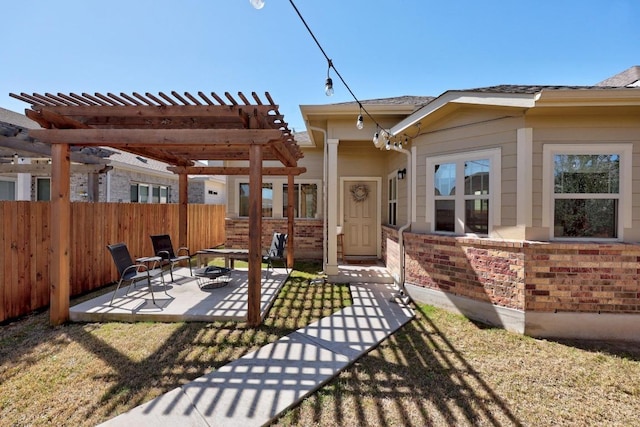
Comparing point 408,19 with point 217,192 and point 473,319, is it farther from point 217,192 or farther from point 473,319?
point 217,192

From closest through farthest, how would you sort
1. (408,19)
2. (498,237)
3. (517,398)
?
1. (517,398)
2. (498,237)
3. (408,19)

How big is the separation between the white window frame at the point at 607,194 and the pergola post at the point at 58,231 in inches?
271

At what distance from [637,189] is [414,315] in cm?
349

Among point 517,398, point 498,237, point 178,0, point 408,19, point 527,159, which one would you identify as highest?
point 408,19

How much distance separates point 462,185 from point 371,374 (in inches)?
131

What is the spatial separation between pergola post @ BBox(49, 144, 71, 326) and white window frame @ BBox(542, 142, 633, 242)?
6877 mm

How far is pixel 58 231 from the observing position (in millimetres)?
3916

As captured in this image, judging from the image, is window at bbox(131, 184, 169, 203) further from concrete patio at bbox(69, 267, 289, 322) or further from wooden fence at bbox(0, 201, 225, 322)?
concrete patio at bbox(69, 267, 289, 322)

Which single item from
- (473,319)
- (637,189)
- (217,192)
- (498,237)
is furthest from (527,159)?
(217,192)

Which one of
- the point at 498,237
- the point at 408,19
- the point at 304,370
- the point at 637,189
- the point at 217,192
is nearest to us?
the point at 304,370

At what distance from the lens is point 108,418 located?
2176mm

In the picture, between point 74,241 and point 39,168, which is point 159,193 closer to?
point 39,168

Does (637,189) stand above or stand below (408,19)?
below

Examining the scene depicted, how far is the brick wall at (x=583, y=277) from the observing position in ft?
12.1
